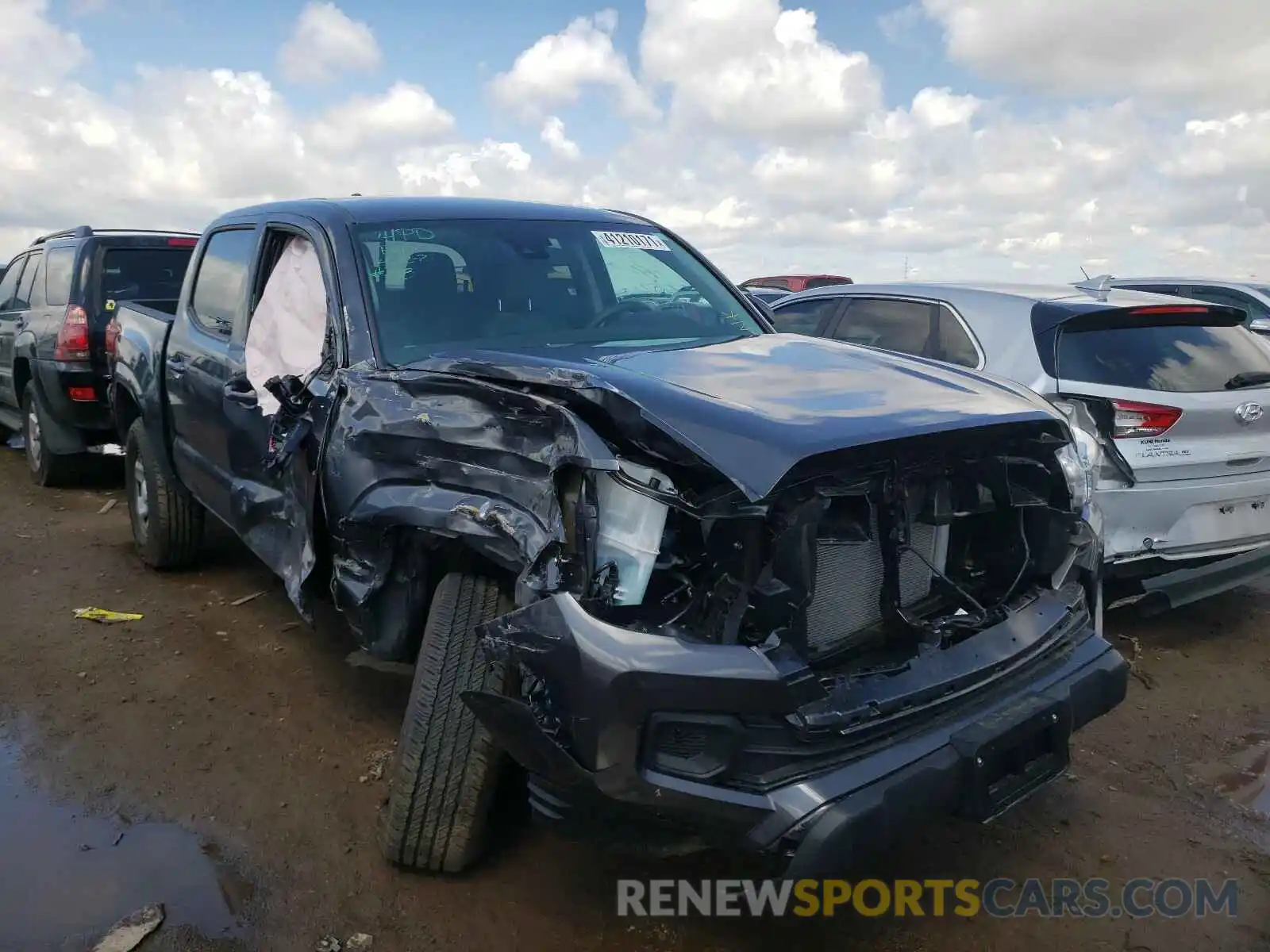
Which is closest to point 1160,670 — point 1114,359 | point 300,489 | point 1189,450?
point 1189,450

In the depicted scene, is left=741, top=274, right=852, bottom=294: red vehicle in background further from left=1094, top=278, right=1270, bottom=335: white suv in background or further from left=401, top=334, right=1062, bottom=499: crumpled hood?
left=401, top=334, right=1062, bottom=499: crumpled hood

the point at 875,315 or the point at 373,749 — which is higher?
the point at 875,315

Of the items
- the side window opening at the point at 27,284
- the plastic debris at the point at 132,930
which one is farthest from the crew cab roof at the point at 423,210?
the side window opening at the point at 27,284

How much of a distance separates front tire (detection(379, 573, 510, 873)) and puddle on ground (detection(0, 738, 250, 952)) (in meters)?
0.52

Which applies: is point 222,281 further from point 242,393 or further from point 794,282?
point 794,282

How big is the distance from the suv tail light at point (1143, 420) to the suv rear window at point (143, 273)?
21.1ft

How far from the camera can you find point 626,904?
2.71 meters

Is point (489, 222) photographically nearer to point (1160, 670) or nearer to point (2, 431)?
point (1160, 670)

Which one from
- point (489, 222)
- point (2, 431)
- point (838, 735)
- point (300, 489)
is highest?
point (489, 222)

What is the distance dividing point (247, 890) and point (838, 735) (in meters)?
1.74

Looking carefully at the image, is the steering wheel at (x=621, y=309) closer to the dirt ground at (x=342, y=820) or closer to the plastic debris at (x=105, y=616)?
the dirt ground at (x=342, y=820)

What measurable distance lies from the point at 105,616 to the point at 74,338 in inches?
120

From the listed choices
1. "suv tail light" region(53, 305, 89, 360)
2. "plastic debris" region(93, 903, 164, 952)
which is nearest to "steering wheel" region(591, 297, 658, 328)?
"plastic debris" region(93, 903, 164, 952)

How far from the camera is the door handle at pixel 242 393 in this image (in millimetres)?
3611
